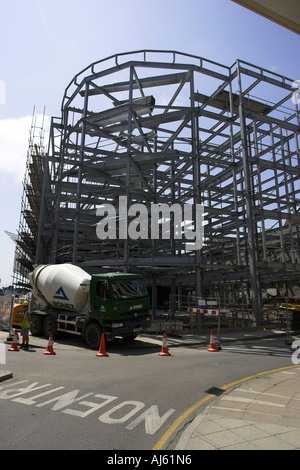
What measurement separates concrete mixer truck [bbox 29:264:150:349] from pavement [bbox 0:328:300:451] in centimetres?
470

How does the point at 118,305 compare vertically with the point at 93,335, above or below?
above

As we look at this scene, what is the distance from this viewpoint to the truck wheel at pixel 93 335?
1128 centimetres

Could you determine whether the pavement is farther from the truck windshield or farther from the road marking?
the truck windshield

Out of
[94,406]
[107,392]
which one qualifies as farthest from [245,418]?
[107,392]

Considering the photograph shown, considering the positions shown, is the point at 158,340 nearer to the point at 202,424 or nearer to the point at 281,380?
the point at 281,380

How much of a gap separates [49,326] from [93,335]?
10.7ft

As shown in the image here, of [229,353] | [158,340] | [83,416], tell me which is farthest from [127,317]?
[83,416]

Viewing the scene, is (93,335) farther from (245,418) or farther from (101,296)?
(245,418)

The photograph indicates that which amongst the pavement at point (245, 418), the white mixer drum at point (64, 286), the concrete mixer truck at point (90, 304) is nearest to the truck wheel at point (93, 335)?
the concrete mixer truck at point (90, 304)

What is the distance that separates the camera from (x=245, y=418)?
4.45 meters

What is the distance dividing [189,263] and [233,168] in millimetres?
8143

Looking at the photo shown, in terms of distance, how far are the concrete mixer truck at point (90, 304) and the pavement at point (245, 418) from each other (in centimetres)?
470

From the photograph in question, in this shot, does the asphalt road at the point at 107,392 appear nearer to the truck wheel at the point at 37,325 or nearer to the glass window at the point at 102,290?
the glass window at the point at 102,290

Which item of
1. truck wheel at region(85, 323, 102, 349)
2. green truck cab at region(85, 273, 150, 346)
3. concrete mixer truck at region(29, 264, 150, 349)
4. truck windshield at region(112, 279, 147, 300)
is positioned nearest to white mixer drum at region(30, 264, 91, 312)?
concrete mixer truck at region(29, 264, 150, 349)
